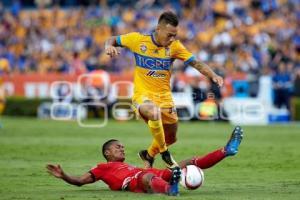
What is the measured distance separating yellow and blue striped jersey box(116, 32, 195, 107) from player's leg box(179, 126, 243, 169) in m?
1.64

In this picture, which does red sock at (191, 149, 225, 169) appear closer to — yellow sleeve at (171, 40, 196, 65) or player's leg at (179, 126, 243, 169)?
player's leg at (179, 126, 243, 169)

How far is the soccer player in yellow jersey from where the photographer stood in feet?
45.6

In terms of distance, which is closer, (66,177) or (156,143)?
(66,177)

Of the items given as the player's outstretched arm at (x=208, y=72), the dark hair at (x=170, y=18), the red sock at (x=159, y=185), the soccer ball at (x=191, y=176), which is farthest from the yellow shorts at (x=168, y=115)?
the red sock at (x=159, y=185)

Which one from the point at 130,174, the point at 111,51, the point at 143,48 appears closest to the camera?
the point at 130,174

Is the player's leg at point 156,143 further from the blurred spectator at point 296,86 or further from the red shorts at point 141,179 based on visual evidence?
the blurred spectator at point 296,86

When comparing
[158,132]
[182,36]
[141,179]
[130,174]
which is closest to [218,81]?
[158,132]

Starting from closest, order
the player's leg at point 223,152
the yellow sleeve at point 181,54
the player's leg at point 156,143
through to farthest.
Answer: the player's leg at point 223,152 → the yellow sleeve at point 181,54 → the player's leg at point 156,143

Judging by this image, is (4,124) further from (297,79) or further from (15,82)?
(297,79)

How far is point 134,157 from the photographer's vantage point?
1830cm

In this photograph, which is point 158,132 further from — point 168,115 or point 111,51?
point 111,51

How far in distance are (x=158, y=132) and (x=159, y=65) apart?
111 cm

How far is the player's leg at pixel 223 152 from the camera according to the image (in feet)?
40.5

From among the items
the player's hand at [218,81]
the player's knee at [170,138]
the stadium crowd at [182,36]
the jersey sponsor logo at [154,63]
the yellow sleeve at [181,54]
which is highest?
the stadium crowd at [182,36]
